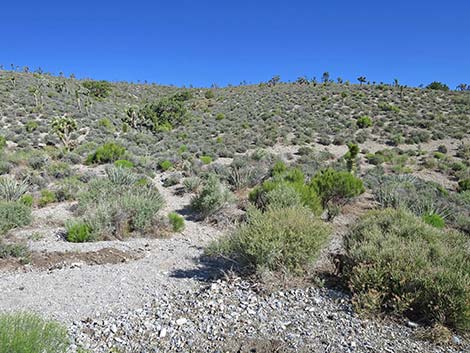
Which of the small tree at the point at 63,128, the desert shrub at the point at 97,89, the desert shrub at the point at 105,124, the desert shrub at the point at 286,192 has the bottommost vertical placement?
the desert shrub at the point at 286,192

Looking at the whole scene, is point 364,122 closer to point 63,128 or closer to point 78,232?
point 63,128

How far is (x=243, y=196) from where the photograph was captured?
12266 millimetres

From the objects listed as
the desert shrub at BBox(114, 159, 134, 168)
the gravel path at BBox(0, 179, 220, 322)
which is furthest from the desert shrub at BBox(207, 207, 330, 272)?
the desert shrub at BBox(114, 159, 134, 168)

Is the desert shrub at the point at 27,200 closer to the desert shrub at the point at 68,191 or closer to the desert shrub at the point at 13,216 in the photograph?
the desert shrub at the point at 68,191

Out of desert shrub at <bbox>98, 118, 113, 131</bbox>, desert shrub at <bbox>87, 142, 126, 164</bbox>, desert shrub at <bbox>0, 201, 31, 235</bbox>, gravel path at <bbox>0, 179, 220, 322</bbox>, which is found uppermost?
desert shrub at <bbox>98, 118, 113, 131</bbox>

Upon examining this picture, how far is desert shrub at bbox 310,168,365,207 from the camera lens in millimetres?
10734

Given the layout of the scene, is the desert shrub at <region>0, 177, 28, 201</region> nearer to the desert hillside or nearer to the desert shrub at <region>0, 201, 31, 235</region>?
the desert hillside

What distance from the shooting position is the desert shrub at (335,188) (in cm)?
1073

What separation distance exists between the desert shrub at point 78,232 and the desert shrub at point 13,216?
4.60 feet

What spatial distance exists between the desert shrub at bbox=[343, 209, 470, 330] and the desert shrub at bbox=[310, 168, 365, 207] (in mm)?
4735

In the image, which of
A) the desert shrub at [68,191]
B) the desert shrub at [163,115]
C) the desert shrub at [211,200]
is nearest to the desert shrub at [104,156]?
the desert shrub at [68,191]

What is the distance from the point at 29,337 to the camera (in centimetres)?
282

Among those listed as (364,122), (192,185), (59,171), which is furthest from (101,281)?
(364,122)

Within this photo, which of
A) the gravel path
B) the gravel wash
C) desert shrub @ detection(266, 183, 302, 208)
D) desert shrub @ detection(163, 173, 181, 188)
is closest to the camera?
the gravel wash
